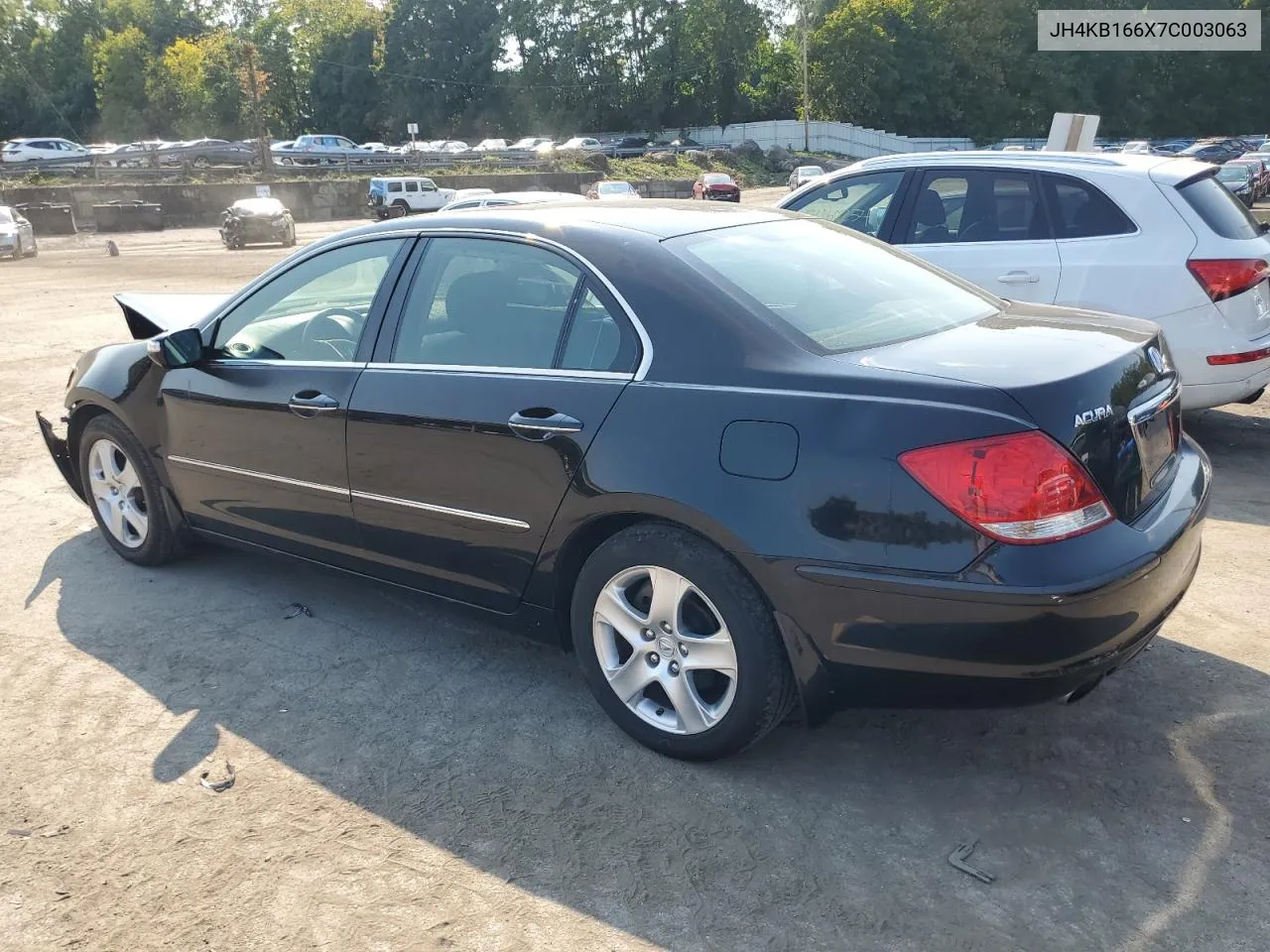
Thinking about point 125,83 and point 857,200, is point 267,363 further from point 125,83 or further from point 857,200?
point 125,83

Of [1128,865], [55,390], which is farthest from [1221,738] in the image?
[55,390]

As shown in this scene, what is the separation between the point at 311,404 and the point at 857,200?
4.40 meters

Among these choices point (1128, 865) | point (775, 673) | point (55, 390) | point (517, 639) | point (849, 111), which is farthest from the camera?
point (849, 111)

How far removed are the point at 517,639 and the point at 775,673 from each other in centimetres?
148

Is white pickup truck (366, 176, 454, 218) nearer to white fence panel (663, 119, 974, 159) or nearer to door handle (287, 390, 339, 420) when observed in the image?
door handle (287, 390, 339, 420)

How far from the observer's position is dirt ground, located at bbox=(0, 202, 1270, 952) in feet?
8.26

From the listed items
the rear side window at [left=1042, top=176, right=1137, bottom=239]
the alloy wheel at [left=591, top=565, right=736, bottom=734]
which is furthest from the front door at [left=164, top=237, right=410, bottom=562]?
the rear side window at [left=1042, top=176, right=1137, bottom=239]

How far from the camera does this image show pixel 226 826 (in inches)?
116

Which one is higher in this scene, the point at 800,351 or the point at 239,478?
the point at 800,351

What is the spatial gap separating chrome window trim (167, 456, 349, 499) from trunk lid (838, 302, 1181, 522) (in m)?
1.98

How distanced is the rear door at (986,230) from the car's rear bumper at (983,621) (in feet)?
11.8

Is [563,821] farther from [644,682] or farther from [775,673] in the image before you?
[775,673]

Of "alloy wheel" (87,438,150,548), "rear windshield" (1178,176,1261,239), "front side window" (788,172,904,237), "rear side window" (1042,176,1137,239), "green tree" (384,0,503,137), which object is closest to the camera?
"alloy wheel" (87,438,150,548)

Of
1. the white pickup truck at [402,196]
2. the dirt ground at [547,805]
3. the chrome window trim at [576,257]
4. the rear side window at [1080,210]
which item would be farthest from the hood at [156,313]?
the white pickup truck at [402,196]
